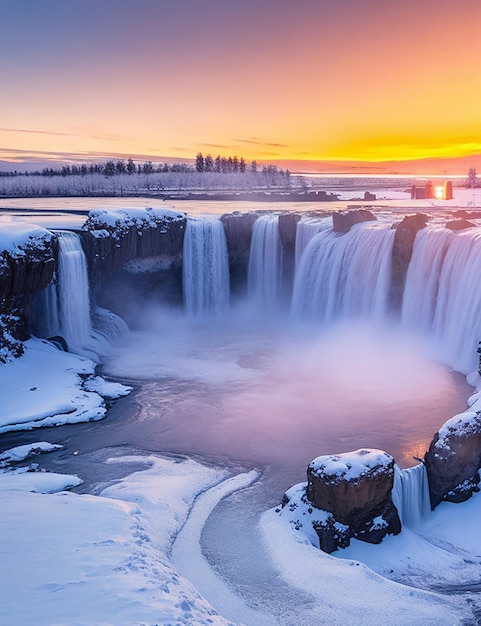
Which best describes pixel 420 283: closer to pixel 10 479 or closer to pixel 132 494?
pixel 132 494

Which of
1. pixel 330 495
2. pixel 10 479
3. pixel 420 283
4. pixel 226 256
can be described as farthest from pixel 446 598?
pixel 226 256

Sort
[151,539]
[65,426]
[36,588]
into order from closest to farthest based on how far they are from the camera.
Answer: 1. [36,588]
2. [151,539]
3. [65,426]

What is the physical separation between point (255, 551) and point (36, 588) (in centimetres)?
577

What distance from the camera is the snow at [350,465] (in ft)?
49.1

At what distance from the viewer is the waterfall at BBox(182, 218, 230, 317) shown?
40.8 m

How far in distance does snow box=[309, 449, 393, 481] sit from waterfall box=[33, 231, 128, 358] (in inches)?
730

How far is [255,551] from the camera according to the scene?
549 inches

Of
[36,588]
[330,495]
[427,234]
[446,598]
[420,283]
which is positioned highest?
[427,234]

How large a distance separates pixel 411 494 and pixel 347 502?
2.86m

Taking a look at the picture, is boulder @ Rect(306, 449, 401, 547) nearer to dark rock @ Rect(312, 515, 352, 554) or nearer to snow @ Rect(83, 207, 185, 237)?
dark rock @ Rect(312, 515, 352, 554)

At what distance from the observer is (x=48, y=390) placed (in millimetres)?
25094

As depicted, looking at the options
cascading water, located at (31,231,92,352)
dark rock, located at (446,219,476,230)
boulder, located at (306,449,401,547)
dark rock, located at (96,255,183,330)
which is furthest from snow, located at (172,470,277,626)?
dark rock, located at (96,255,183,330)

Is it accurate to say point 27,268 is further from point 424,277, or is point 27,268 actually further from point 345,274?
point 424,277

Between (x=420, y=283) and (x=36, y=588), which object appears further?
(x=420, y=283)
